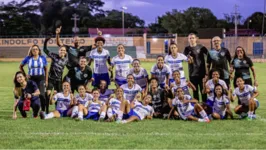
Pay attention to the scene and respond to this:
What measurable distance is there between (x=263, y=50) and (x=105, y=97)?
4458 centimetres

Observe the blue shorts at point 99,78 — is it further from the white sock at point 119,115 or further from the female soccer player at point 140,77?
the white sock at point 119,115

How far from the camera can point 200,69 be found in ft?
36.5

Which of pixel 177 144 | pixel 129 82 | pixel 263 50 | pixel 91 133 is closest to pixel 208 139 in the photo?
pixel 177 144

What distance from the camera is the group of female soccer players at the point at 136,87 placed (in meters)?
9.97

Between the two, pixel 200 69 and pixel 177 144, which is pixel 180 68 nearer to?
pixel 200 69

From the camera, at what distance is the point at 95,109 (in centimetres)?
1006

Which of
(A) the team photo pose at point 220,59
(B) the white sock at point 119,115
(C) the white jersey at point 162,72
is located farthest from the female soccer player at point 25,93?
(A) the team photo pose at point 220,59

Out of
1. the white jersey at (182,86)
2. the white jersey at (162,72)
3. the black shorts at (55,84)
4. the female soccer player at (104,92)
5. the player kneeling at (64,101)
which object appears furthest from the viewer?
the black shorts at (55,84)

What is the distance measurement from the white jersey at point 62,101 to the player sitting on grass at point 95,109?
→ 57cm

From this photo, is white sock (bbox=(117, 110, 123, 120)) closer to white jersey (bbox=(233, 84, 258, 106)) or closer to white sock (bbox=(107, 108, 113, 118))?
white sock (bbox=(107, 108, 113, 118))

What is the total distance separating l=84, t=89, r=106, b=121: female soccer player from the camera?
9898 mm

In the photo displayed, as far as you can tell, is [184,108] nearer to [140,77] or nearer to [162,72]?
[162,72]

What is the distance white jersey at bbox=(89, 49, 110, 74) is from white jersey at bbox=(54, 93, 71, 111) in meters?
1.29

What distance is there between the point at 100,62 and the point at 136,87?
1390 mm
